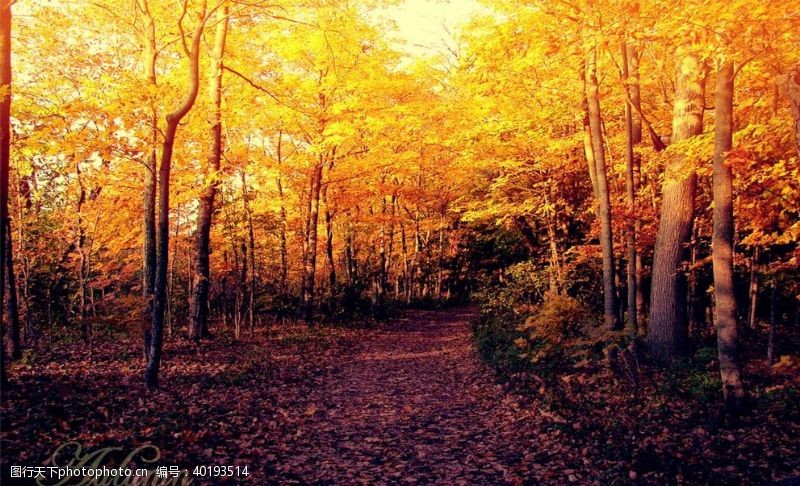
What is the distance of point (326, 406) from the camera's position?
9.21 metres

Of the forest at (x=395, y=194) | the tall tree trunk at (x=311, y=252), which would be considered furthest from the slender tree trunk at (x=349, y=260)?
the tall tree trunk at (x=311, y=252)

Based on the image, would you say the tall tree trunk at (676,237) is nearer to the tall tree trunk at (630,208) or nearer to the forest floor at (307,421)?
the tall tree trunk at (630,208)

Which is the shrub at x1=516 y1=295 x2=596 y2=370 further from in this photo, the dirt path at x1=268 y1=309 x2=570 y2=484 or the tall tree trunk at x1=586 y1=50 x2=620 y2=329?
the dirt path at x1=268 y1=309 x2=570 y2=484

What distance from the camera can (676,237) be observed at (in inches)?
412

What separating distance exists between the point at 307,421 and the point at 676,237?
761 cm

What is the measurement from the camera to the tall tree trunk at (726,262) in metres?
6.95

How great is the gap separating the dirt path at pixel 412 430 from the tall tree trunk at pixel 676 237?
3474 mm

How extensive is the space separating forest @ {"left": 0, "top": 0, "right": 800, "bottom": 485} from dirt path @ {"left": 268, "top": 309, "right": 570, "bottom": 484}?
0.05 m

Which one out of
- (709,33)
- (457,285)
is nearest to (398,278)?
(457,285)

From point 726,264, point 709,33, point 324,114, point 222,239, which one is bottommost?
point 726,264

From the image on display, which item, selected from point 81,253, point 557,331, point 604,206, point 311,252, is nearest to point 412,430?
point 557,331

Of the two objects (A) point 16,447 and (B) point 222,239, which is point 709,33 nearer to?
(A) point 16,447

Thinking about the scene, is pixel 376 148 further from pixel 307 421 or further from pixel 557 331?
pixel 307 421

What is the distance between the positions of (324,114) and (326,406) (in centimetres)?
1061
